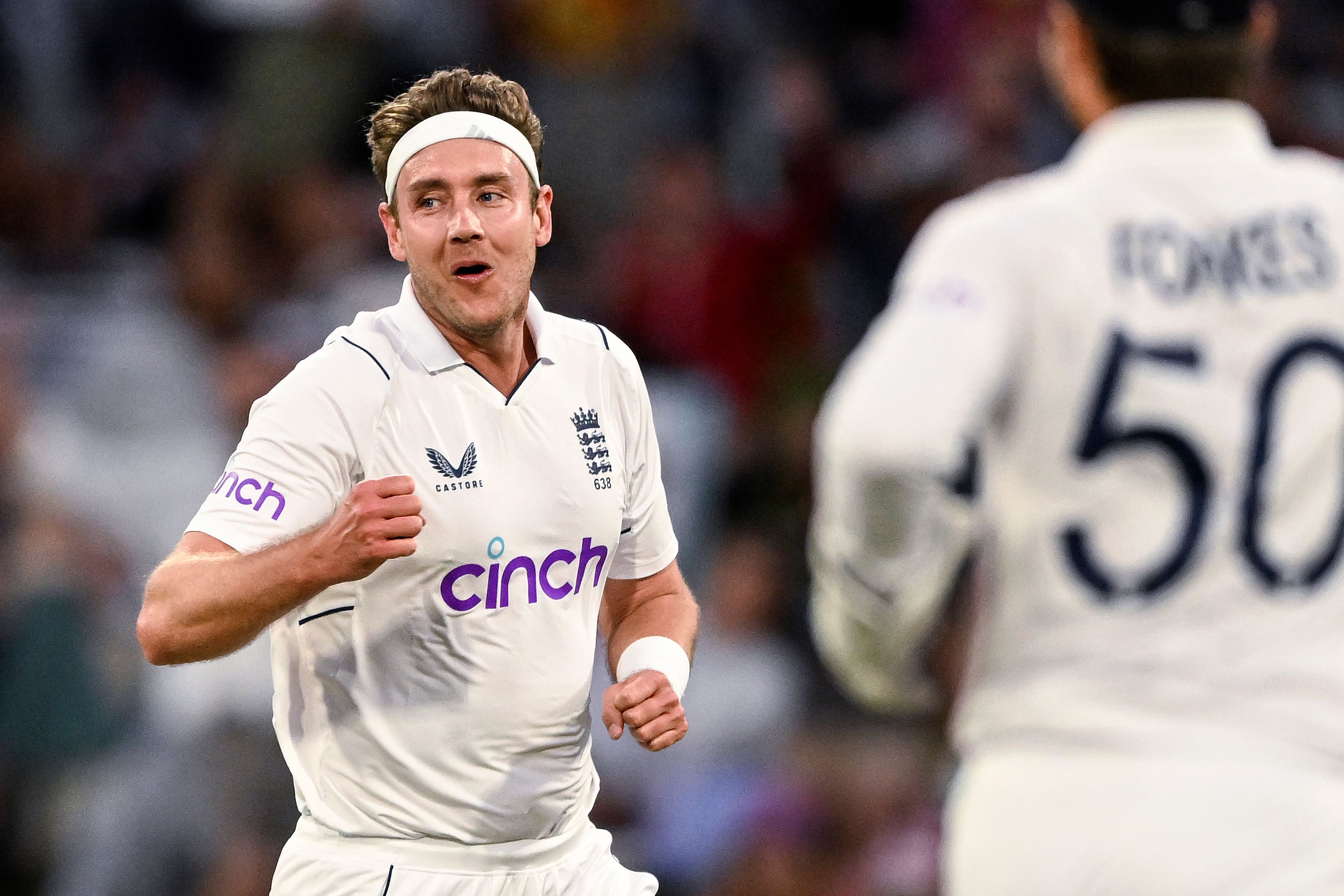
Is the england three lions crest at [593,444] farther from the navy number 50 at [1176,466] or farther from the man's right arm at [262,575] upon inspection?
the navy number 50 at [1176,466]

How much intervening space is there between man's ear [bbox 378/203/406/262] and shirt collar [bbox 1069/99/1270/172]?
5.45 ft

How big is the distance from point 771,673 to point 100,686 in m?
2.99

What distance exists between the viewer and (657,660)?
153 inches

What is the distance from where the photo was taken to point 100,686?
25.5 ft

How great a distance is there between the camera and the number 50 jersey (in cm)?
263

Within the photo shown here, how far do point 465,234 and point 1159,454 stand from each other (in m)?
1.68

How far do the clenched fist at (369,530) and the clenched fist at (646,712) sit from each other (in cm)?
59

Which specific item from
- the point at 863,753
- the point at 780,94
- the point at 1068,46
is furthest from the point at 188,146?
the point at 1068,46

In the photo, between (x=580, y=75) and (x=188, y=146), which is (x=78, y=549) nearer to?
(x=188, y=146)

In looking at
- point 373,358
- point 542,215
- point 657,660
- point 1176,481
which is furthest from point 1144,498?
point 542,215

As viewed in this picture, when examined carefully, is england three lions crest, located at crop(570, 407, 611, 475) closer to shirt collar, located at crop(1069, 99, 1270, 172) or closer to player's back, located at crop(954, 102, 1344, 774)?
player's back, located at crop(954, 102, 1344, 774)

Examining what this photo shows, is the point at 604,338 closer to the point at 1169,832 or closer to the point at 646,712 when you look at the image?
the point at 646,712

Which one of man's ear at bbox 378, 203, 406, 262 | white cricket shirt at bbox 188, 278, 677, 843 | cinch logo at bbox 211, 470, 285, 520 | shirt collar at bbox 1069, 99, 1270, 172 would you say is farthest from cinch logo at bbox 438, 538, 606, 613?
shirt collar at bbox 1069, 99, 1270, 172

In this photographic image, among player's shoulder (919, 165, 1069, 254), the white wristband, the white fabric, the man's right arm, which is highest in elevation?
player's shoulder (919, 165, 1069, 254)
